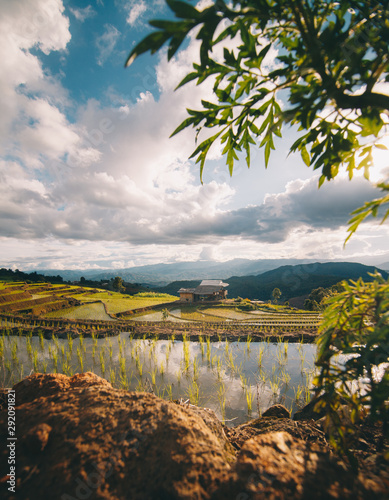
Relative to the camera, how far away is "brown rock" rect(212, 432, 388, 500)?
102 cm

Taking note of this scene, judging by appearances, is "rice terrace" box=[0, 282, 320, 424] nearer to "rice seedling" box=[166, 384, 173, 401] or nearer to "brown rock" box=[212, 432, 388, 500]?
"rice seedling" box=[166, 384, 173, 401]

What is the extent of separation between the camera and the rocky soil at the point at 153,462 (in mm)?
1092

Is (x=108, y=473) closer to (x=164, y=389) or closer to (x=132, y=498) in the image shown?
(x=132, y=498)

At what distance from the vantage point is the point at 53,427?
1575 millimetres

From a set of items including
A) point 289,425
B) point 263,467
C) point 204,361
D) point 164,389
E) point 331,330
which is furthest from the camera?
point 204,361

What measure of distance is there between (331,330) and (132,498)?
197 centimetres

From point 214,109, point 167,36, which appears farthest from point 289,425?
point 167,36

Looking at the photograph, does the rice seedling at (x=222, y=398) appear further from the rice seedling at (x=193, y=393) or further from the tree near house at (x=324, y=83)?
the tree near house at (x=324, y=83)

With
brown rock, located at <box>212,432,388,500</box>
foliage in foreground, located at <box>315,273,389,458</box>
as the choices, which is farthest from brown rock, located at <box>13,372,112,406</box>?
foliage in foreground, located at <box>315,273,389,458</box>

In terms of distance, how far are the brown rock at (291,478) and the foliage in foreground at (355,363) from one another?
36 cm

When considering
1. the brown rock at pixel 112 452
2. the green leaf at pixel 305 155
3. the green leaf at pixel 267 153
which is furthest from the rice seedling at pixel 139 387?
the green leaf at pixel 305 155

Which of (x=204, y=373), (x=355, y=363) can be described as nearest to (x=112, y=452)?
(x=355, y=363)

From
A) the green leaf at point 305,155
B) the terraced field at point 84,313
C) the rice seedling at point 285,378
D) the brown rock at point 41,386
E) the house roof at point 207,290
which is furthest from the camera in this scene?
the house roof at point 207,290

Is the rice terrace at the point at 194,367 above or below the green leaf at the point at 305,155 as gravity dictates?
below
